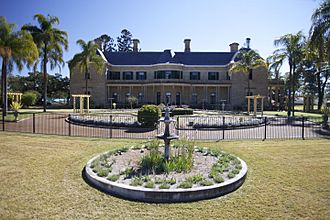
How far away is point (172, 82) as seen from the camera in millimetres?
43562

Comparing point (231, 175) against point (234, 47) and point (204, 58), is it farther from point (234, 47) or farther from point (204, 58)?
point (234, 47)

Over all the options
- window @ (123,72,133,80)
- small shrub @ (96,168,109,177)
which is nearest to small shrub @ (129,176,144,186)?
small shrub @ (96,168,109,177)

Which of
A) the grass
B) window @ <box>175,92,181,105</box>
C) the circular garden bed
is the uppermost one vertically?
window @ <box>175,92,181,105</box>

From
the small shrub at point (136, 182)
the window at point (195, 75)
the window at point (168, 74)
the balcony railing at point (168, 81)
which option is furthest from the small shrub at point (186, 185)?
the window at point (195, 75)

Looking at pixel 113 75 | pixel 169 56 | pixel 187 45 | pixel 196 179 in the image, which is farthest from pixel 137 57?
pixel 196 179

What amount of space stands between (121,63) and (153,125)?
3405 centimetres

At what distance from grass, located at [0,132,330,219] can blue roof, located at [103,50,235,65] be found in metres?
39.9

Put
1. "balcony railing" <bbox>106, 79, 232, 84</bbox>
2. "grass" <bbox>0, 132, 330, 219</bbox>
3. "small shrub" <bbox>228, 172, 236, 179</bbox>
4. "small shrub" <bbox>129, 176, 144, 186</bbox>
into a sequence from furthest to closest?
"balcony railing" <bbox>106, 79, 232, 84</bbox> → "small shrub" <bbox>228, 172, 236, 179</bbox> → "small shrub" <bbox>129, 176, 144, 186</bbox> → "grass" <bbox>0, 132, 330, 219</bbox>

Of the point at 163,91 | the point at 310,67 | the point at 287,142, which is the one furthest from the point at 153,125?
the point at 310,67

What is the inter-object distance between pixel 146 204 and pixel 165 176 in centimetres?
139

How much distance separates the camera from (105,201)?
5277 mm

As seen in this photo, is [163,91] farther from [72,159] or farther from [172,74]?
[72,159]

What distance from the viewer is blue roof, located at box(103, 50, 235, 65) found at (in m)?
48.3

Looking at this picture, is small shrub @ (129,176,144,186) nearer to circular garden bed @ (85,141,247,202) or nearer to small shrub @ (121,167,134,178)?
circular garden bed @ (85,141,247,202)
